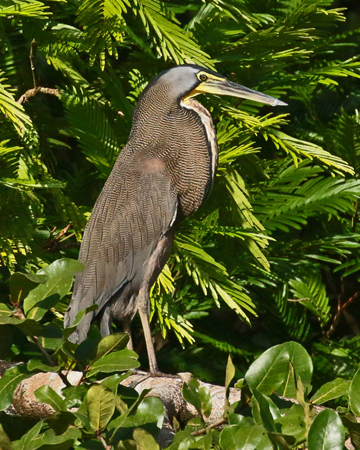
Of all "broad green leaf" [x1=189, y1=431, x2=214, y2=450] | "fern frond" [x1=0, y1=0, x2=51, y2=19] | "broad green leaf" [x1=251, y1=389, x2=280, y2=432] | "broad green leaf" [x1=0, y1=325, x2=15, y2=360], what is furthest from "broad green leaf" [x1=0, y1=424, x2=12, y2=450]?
"broad green leaf" [x1=0, y1=325, x2=15, y2=360]

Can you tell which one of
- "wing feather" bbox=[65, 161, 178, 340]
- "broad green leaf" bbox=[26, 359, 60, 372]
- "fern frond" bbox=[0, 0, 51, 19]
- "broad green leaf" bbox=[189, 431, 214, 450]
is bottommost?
"wing feather" bbox=[65, 161, 178, 340]

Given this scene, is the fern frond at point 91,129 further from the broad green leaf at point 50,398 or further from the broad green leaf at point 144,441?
the broad green leaf at point 144,441

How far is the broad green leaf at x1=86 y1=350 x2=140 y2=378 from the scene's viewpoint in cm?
110

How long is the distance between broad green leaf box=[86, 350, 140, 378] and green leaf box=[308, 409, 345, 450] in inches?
11.5

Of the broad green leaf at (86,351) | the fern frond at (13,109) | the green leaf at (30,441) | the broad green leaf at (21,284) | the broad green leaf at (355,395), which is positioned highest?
the fern frond at (13,109)

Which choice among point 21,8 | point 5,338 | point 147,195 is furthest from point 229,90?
point 5,338

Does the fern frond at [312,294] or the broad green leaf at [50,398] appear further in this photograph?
the fern frond at [312,294]

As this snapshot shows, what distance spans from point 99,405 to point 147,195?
1716 mm

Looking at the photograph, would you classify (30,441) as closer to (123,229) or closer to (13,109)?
(13,109)

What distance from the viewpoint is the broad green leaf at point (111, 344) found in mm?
1131

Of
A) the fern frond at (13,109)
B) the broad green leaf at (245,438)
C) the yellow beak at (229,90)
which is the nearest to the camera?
the broad green leaf at (245,438)

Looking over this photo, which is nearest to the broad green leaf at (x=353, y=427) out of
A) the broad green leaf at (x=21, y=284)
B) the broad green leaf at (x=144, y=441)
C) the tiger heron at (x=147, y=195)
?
the broad green leaf at (x=144, y=441)

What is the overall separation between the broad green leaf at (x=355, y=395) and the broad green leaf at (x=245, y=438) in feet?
0.67

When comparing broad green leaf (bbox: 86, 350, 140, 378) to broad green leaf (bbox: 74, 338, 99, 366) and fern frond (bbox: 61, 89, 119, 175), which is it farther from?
fern frond (bbox: 61, 89, 119, 175)
